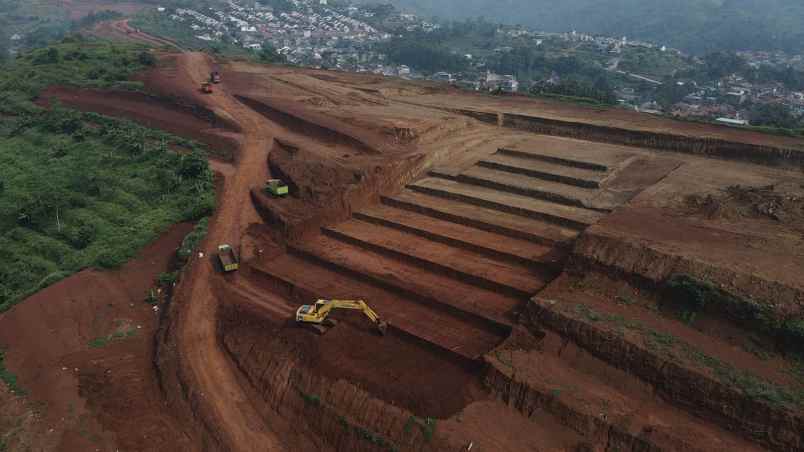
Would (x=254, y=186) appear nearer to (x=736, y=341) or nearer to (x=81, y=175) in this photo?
(x=81, y=175)

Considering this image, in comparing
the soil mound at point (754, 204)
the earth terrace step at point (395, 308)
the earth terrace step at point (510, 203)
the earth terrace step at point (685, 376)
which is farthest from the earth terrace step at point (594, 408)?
the soil mound at point (754, 204)

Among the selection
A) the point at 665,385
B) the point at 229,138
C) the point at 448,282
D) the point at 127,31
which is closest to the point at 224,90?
the point at 229,138

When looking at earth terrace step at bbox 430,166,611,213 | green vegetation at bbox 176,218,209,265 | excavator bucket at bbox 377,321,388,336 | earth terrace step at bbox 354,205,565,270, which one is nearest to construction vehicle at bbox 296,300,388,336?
excavator bucket at bbox 377,321,388,336

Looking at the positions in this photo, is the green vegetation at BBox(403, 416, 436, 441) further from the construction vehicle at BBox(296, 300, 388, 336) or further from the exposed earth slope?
the construction vehicle at BBox(296, 300, 388, 336)

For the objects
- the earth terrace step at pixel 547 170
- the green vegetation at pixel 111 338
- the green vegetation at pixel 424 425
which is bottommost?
the green vegetation at pixel 111 338

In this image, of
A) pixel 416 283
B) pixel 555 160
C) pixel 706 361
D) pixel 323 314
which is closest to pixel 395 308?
pixel 416 283

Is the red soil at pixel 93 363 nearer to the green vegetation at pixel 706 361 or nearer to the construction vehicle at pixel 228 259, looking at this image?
the construction vehicle at pixel 228 259

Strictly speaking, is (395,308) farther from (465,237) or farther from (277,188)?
(277,188)
